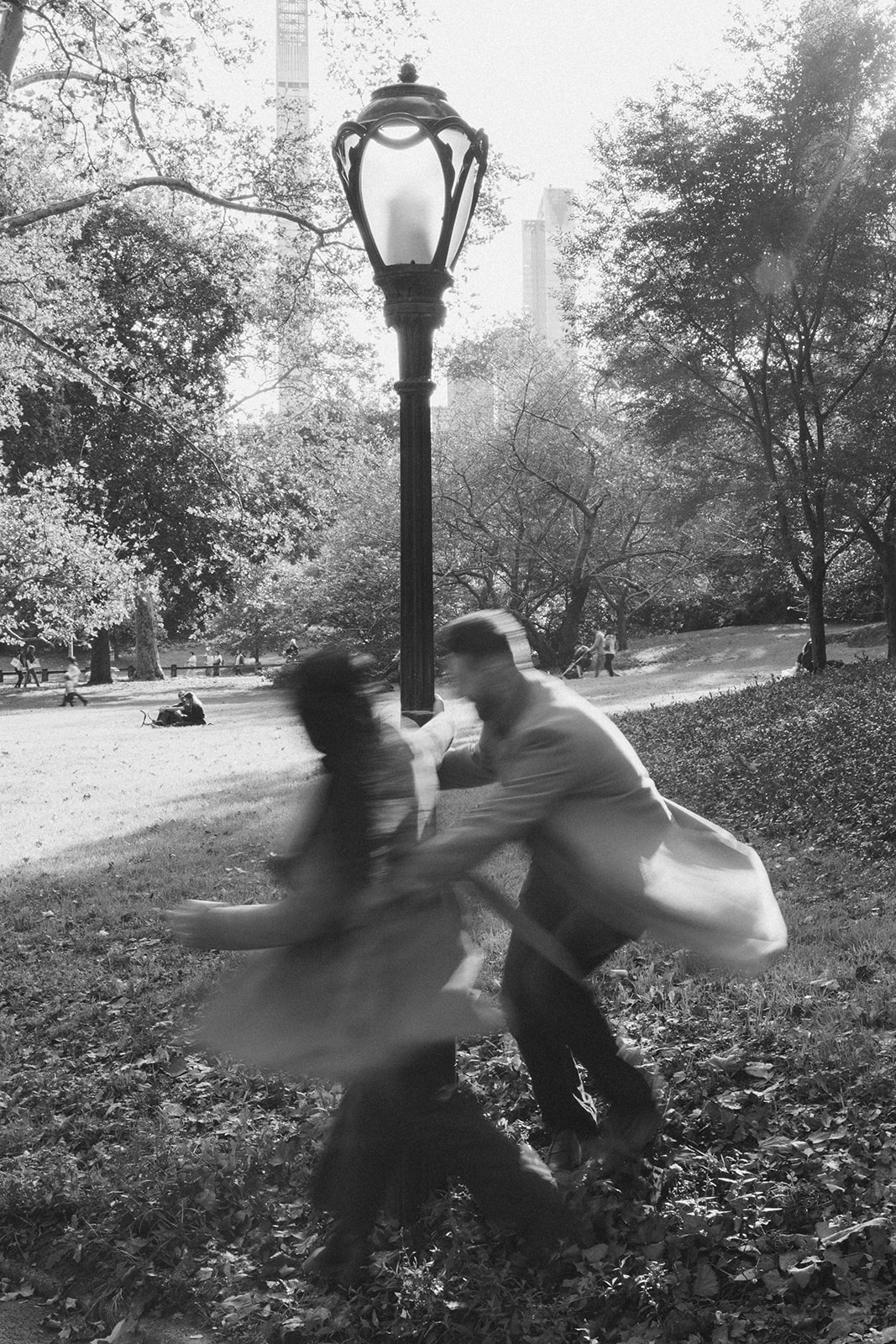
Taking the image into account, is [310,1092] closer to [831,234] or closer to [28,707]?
[831,234]

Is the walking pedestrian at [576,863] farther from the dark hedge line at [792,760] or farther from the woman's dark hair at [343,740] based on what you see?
the dark hedge line at [792,760]

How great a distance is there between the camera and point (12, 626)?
24703 millimetres

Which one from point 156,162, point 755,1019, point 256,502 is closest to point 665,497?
point 256,502

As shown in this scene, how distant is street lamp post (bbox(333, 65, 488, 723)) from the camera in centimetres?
398

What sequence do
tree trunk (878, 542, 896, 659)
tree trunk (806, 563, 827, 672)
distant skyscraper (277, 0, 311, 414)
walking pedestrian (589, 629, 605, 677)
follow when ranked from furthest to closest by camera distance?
1. walking pedestrian (589, 629, 605, 677)
2. tree trunk (878, 542, 896, 659)
3. tree trunk (806, 563, 827, 672)
4. distant skyscraper (277, 0, 311, 414)

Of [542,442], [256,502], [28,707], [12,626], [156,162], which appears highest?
[156,162]

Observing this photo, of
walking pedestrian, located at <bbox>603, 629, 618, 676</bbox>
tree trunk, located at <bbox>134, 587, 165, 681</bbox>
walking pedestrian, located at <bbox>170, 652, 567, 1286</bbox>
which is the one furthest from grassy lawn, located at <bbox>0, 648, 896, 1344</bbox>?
tree trunk, located at <bbox>134, 587, 165, 681</bbox>

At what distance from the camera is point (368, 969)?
9.66 ft

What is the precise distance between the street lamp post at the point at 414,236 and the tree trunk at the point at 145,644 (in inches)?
1558

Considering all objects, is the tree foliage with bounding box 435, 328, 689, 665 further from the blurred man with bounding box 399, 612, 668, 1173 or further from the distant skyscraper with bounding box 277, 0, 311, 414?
the blurred man with bounding box 399, 612, 668, 1173

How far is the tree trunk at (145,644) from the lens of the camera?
4322 centimetres

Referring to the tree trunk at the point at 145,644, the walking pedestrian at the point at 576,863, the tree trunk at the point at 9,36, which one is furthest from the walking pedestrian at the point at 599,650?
the walking pedestrian at the point at 576,863

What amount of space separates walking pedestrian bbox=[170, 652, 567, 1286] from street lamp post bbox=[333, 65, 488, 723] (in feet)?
3.10

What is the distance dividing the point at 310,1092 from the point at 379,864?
2194 millimetres
